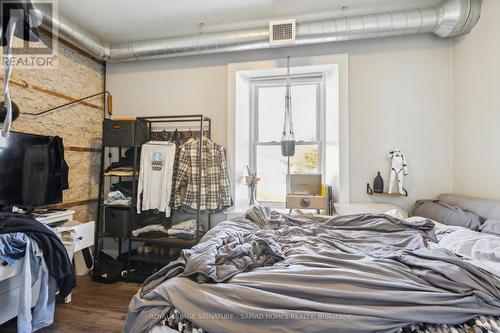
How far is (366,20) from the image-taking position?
7.41 ft

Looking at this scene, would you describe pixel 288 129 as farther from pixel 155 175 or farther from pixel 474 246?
pixel 474 246

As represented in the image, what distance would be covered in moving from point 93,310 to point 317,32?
3.28m

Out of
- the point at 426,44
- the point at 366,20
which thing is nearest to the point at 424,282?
the point at 366,20

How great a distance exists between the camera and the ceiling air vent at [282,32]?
2312mm

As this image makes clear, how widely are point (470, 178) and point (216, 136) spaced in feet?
8.49

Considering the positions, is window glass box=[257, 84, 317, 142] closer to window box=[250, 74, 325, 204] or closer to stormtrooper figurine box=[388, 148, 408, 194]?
window box=[250, 74, 325, 204]

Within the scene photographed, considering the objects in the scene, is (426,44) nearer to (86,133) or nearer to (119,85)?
(119,85)

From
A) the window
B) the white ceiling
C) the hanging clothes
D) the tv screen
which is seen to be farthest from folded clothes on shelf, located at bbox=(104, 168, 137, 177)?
the white ceiling

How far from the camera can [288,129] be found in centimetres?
304

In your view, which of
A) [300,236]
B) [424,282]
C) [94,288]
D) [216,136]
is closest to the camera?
[424,282]

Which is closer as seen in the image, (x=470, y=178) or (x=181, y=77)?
(x=470, y=178)

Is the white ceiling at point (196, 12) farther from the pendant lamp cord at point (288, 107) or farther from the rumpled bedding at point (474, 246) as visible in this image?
the rumpled bedding at point (474, 246)

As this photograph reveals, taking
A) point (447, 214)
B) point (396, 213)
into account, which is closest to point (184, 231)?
point (396, 213)

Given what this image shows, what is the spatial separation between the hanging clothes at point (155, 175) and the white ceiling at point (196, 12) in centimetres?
130
